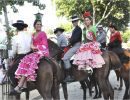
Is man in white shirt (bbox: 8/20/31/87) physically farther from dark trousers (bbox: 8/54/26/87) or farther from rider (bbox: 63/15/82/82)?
rider (bbox: 63/15/82/82)

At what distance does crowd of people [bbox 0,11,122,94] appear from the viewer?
1002 centimetres

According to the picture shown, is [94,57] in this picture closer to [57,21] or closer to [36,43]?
[36,43]

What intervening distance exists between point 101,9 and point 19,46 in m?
30.7

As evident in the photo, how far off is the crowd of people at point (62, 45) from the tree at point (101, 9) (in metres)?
22.2

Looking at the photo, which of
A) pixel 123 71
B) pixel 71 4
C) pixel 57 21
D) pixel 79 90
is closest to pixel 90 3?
pixel 71 4

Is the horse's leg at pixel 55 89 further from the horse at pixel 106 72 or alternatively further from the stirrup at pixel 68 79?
the stirrup at pixel 68 79

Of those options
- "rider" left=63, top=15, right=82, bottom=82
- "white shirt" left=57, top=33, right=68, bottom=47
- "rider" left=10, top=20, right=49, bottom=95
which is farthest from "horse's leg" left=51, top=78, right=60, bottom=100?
"white shirt" left=57, top=33, right=68, bottom=47

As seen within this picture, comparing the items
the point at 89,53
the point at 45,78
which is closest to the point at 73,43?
the point at 89,53

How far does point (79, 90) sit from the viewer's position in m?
15.6

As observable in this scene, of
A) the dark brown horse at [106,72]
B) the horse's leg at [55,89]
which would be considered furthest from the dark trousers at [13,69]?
the dark brown horse at [106,72]

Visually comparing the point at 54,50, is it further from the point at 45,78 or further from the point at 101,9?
the point at 101,9

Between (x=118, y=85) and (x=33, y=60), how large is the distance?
6207 mm

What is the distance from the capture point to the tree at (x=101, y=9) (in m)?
36.8

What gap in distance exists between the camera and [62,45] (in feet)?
45.9
